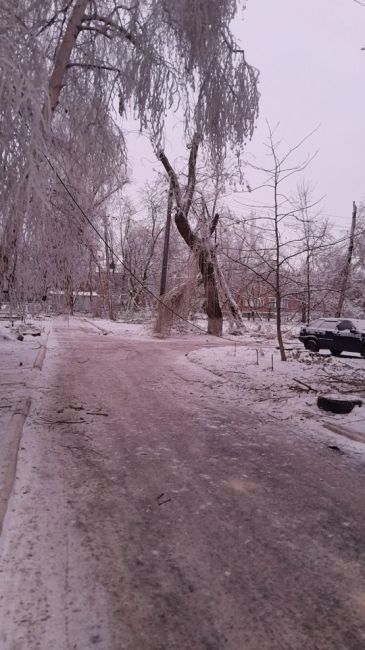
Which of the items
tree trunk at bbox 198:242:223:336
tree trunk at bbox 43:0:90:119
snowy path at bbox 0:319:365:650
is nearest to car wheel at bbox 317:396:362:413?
snowy path at bbox 0:319:365:650

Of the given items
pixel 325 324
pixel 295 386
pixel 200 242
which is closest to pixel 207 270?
pixel 200 242

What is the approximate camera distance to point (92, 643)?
8.01 feet

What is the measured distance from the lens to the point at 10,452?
16.8 feet

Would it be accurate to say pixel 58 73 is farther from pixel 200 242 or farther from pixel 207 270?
pixel 207 270

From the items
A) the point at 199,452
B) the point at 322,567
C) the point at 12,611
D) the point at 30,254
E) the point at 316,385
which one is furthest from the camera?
the point at 316,385

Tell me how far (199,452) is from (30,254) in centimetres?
413

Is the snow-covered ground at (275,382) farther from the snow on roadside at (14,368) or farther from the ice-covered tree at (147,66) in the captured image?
the ice-covered tree at (147,66)

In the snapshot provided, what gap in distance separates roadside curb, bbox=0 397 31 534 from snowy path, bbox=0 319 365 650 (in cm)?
10

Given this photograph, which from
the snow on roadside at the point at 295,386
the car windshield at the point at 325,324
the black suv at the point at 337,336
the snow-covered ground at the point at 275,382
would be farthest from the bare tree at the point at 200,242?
the snow on roadside at the point at 295,386

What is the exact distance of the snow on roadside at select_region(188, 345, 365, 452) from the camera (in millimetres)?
7113

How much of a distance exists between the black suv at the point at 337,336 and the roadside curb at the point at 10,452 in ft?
44.4

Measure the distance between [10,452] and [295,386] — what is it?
609 centimetres

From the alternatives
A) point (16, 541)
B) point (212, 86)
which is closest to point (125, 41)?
point (212, 86)

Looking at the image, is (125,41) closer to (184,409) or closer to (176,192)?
(184,409)
